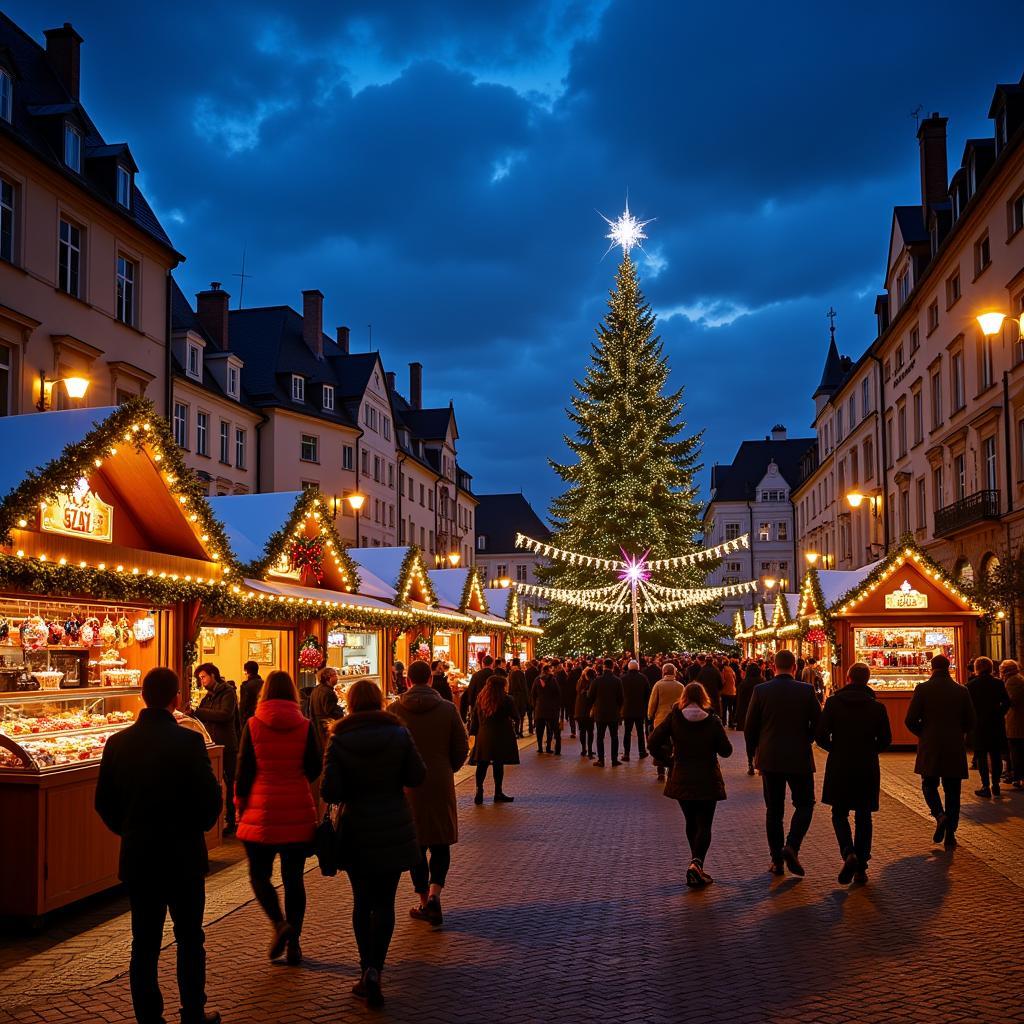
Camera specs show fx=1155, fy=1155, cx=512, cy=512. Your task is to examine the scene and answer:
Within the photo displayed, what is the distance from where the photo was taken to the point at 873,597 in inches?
898

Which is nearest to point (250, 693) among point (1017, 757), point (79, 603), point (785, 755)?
point (79, 603)

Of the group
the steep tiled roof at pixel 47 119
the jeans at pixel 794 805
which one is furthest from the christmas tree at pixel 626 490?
the jeans at pixel 794 805

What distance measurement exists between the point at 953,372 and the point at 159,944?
33.5 metres

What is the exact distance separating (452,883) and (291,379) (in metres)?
41.4

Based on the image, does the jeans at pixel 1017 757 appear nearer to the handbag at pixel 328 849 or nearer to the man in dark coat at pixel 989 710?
the man in dark coat at pixel 989 710

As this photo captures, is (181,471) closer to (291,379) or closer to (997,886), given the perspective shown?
(997,886)

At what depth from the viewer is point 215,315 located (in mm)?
44625

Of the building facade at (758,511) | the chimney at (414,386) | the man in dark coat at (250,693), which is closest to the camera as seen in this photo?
the man in dark coat at (250,693)

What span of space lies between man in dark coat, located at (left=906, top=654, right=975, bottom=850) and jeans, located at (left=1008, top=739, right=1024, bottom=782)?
169 inches

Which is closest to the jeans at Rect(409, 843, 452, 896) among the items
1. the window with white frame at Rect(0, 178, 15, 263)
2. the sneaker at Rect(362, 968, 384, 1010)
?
the sneaker at Rect(362, 968, 384, 1010)

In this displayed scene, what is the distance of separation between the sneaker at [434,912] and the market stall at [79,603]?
269 centimetres

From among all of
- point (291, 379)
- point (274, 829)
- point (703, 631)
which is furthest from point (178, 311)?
point (274, 829)

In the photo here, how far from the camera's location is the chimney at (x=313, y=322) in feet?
175

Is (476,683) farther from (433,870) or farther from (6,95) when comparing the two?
(6,95)
